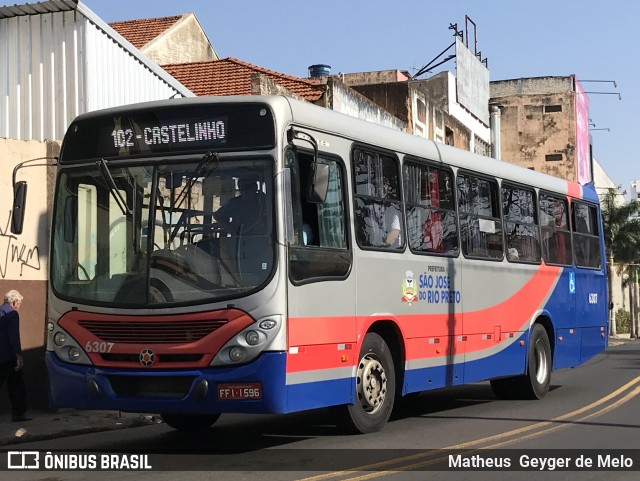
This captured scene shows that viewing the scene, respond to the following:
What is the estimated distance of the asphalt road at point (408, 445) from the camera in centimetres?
866

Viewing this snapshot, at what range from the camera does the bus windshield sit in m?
9.30

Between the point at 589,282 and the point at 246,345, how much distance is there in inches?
409

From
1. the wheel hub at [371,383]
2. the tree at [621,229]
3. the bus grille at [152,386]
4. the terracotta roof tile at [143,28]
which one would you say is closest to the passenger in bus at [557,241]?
the wheel hub at [371,383]

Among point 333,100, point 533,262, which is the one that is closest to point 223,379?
point 533,262

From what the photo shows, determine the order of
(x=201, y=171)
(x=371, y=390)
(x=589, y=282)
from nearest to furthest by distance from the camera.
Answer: (x=201, y=171)
(x=371, y=390)
(x=589, y=282)

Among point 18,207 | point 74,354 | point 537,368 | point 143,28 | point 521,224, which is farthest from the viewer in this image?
point 143,28

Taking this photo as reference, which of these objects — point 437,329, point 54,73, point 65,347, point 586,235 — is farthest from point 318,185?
point 586,235

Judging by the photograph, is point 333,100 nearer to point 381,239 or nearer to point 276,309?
point 381,239

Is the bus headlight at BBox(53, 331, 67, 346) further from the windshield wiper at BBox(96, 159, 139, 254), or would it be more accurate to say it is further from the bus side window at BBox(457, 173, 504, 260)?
the bus side window at BBox(457, 173, 504, 260)

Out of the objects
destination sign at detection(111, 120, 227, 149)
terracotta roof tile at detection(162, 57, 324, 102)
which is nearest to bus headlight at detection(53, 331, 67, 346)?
destination sign at detection(111, 120, 227, 149)

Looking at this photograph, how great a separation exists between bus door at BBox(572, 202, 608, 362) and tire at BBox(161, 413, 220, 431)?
7.84 meters

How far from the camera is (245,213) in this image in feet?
30.9

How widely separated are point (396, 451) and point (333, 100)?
1978 cm

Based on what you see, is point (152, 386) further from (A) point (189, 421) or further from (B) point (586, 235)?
(B) point (586, 235)
